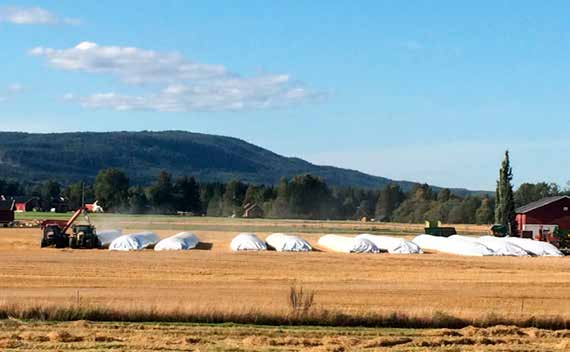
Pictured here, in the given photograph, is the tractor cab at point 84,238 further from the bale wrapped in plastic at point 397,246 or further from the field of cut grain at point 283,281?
the bale wrapped in plastic at point 397,246

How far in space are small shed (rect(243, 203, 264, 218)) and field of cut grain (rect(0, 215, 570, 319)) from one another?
9748 cm

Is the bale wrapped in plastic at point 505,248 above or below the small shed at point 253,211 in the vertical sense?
below

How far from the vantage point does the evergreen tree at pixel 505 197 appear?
8069cm

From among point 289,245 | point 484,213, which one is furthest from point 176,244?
point 484,213

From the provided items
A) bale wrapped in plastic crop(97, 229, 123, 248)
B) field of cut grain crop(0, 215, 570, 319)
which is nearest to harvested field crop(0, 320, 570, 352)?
field of cut grain crop(0, 215, 570, 319)

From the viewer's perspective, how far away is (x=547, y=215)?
3044 inches

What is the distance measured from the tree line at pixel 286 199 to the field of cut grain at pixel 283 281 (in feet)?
273

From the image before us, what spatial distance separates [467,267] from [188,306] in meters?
25.2

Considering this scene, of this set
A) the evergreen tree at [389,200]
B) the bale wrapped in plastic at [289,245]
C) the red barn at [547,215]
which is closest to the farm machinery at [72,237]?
the bale wrapped in plastic at [289,245]

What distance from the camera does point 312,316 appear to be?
2291cm

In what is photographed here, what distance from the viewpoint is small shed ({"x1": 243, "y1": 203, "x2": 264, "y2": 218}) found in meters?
153

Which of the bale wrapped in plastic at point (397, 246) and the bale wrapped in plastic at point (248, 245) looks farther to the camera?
the bale wrapped in plastic at point (397, 246)

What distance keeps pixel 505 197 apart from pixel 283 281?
4929 centimetres

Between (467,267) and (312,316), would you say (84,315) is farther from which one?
(467,267)
